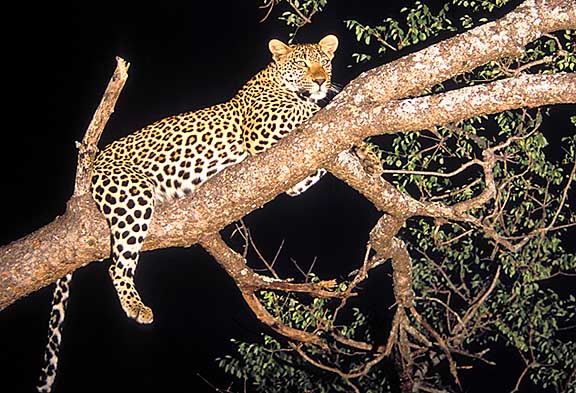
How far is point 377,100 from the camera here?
4.25 metres

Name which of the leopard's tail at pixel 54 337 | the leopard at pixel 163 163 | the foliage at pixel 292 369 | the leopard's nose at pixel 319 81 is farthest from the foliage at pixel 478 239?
the leopard's tail at pixel 54 337

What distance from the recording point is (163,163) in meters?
5.16

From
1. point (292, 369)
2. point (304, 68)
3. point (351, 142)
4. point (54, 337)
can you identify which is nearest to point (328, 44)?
point (304, 68)

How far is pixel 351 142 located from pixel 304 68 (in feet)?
5.23

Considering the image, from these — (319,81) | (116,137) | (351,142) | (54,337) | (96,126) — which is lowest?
(116,137)

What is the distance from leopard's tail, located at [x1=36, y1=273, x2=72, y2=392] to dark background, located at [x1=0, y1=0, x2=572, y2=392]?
677 centimetres

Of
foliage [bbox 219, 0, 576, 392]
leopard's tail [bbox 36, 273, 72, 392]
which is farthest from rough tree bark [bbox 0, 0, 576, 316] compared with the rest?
foliage [bbox 219, 0, 576, 392]

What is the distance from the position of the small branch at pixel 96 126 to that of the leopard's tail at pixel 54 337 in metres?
0.75

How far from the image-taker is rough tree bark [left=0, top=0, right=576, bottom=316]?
399 centimetres

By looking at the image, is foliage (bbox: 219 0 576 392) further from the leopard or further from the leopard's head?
the leopard

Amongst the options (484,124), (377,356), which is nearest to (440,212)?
(377,356)

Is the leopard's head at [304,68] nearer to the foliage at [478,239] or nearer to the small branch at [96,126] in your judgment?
the foliage at [478,239]

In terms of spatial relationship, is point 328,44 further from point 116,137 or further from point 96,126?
point 116,137

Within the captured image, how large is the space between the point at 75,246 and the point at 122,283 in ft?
Answer: 1.15
